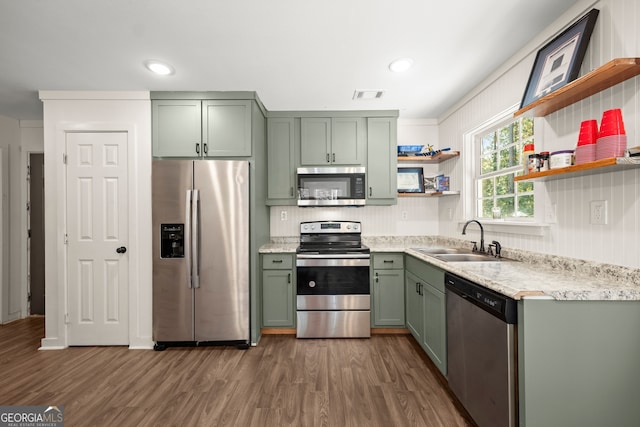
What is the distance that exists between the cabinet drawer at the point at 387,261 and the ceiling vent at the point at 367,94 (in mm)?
1653

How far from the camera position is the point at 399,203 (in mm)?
3562

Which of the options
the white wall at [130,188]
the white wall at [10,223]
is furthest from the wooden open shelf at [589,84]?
the white wall at [10,223]

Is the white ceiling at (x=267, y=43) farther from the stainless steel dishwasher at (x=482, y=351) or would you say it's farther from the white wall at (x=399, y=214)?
the stainless steel dishwasher at (x=482, y=351)

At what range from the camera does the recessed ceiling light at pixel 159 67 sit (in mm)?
2199

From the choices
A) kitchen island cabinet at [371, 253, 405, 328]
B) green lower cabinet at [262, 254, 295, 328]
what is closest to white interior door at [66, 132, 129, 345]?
green lower cabinet at [262, 254, 295, 328]

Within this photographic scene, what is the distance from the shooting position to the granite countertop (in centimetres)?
124

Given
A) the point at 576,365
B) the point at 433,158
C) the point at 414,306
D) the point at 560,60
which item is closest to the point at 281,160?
the point at 433,158

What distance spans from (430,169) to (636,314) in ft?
8.22

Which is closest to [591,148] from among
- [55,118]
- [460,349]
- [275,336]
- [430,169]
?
[460,349]

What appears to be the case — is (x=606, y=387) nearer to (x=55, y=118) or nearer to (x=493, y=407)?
(x=493, y=407)

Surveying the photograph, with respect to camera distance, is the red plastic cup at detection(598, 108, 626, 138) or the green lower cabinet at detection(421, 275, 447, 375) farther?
the green lower cabinet at detection(421, 275, 447, 375)

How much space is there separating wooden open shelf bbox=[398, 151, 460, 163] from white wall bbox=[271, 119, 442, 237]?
0.11 m

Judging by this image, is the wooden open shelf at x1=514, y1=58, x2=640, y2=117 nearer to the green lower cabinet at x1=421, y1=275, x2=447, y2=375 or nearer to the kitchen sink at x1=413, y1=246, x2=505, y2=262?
the kitchen sink at x1=413, y1=246, x2=505, y2=262

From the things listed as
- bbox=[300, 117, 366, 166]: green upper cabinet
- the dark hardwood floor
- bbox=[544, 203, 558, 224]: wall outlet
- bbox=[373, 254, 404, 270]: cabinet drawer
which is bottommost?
the dark hardwood floor
